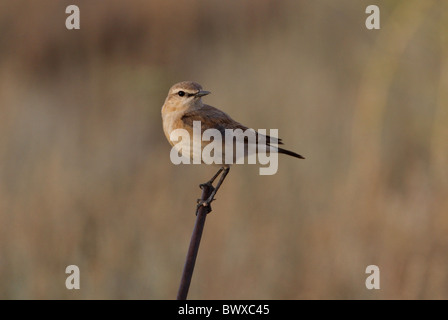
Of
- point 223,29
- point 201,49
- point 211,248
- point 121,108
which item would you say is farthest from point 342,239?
point 223,29

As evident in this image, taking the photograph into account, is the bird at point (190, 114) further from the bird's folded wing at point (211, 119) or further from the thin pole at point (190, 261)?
the thin pole at point (190, 261)

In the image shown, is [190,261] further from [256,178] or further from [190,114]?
[256,178]

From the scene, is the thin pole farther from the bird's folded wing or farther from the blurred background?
the blurred background

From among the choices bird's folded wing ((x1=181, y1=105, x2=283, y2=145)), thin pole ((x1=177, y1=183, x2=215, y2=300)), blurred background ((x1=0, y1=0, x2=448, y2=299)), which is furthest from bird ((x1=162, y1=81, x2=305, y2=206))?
blurred background ((x1=0, y1=0, x2=448, y2=299))

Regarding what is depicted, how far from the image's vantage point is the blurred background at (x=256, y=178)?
518 centimetres

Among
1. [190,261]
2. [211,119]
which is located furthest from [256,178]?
[190,261]

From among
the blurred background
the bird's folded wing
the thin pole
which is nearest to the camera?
the thin pole

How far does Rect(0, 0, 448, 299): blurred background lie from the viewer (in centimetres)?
518

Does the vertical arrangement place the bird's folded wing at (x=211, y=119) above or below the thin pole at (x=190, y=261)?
above

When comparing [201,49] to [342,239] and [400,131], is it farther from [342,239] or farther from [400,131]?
[342,239]

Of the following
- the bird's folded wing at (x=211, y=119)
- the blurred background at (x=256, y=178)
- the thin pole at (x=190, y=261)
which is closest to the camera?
the thin pole at (x=190, y=261)

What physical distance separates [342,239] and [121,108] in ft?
9.73

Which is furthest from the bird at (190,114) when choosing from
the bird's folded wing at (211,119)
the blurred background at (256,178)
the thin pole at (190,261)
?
the blurred background at (256,178)

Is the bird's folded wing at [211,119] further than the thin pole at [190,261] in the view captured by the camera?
Yes
